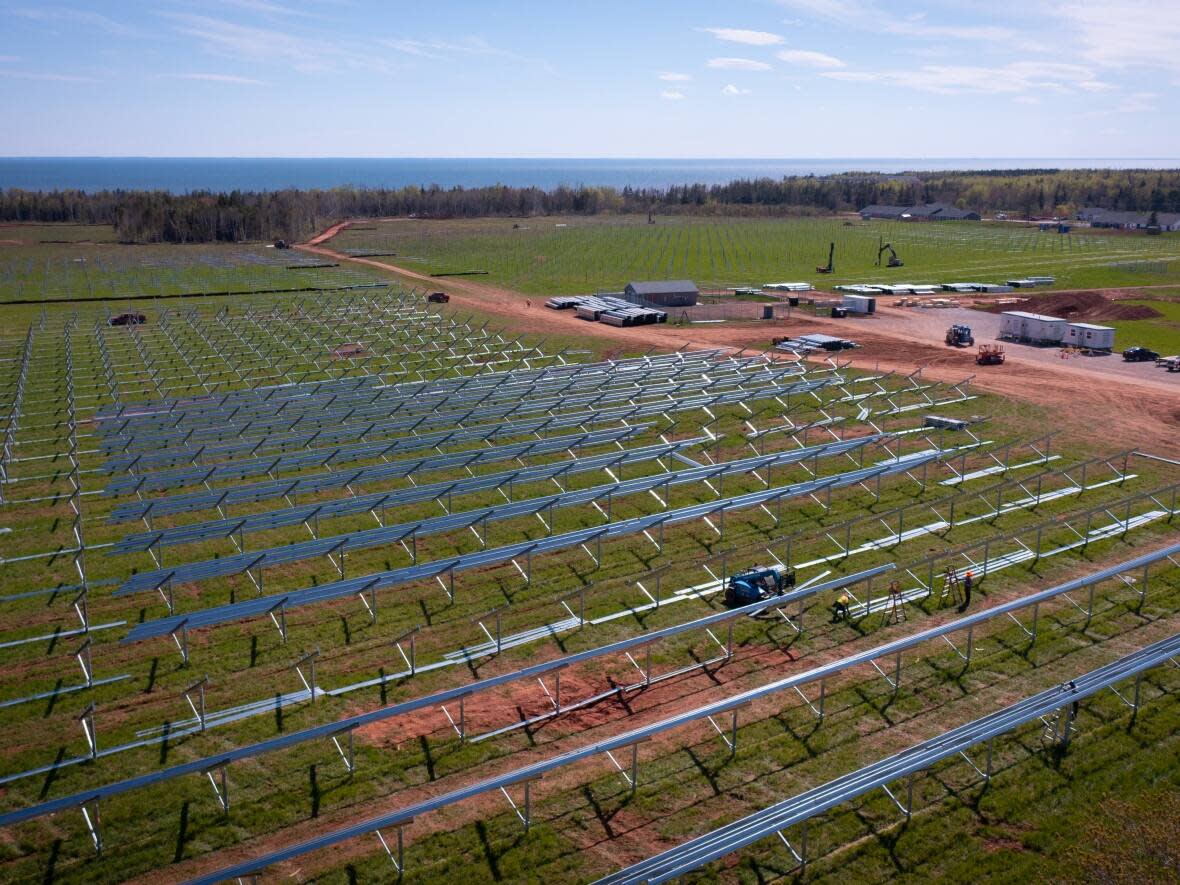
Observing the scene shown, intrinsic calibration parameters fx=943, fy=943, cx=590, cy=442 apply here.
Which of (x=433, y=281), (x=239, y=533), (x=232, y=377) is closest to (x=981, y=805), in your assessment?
(x=239, y=533)

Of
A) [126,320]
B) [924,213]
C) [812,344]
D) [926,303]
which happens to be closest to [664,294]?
[812,344]

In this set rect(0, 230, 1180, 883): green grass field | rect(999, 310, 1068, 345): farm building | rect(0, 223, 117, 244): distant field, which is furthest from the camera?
rect(0, 223, 117, 244): distant field

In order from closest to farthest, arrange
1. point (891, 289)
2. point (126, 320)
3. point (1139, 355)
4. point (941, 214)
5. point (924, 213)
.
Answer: point (1139, 355)
point (126, 320)
point (891, 289)
point (941, 214)
point (924, 213)

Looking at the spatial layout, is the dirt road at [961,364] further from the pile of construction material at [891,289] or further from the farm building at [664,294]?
the pile of construction material at [891,289]

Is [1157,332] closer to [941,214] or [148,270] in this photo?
[148,270]

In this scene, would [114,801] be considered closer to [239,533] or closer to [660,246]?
[239,533]

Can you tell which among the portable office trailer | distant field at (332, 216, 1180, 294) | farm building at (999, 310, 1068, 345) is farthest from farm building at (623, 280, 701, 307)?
farm building at (999, 310, 1068, 345)

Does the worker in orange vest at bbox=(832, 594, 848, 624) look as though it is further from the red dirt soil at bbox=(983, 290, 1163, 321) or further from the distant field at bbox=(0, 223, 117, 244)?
the distant field at bbox=(0, 223, 117, 244)

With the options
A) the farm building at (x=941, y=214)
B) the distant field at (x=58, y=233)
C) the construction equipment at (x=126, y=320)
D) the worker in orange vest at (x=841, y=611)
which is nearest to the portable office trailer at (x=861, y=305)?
the construction equipment at (x=126, y=320)
